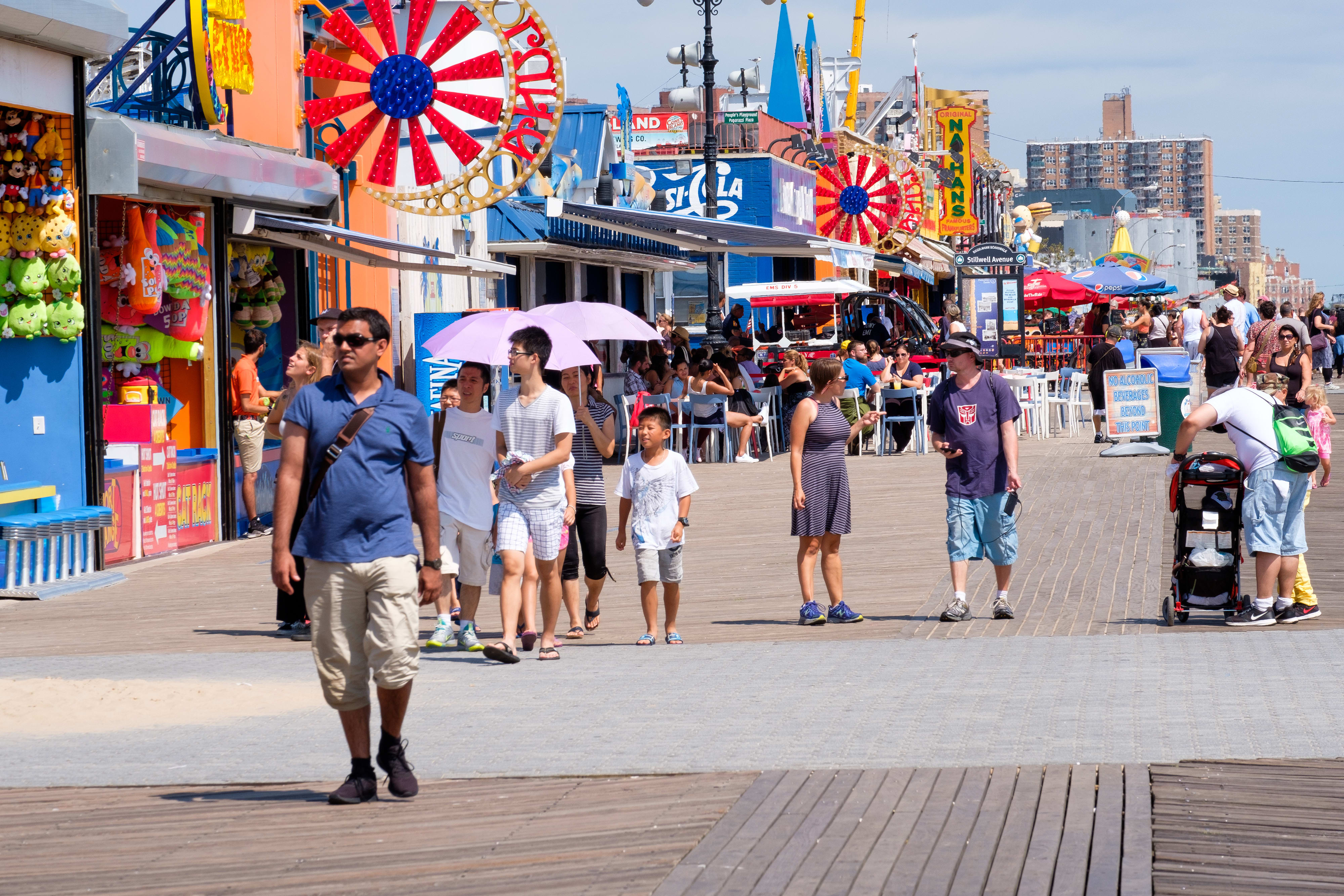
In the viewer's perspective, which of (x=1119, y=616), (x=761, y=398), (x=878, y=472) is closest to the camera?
(x=1119, y=616)

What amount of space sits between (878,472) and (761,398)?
334 cm

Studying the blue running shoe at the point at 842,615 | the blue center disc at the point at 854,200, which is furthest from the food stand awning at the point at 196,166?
the blue center disc at the point at 854,200

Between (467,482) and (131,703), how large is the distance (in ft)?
7.06

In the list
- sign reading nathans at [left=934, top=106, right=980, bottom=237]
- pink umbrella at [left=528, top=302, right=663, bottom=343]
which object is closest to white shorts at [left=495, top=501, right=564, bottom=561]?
pink umbrella at [left=528, top=302, right=663, bottom=343]

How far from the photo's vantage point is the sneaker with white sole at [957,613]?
9648 millimetres

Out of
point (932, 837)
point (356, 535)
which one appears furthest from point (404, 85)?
point (932, 837)

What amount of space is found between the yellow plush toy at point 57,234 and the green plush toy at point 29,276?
0.40 ft

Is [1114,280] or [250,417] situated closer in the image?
[250,417]

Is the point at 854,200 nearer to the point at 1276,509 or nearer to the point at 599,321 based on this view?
the point at 599,321

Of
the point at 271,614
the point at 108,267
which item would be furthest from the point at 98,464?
the point at 271,614

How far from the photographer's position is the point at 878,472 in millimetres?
18844

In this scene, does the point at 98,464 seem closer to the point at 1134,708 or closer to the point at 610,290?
the point at 1134,708

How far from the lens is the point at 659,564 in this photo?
29.7 ft

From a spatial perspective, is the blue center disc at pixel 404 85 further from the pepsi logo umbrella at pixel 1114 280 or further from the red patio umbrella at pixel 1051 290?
the pepsi logo umbrella at pixel 1114 280
